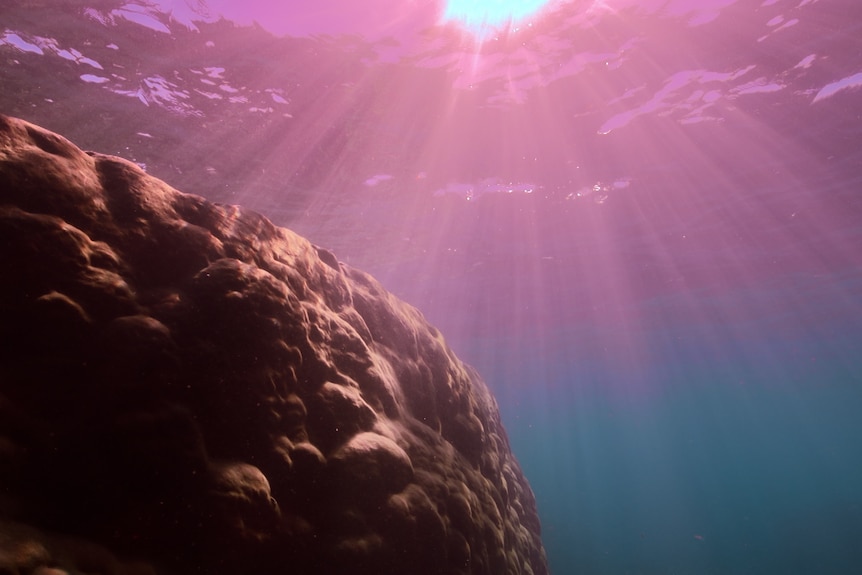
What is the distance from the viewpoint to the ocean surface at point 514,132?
32.9 ft

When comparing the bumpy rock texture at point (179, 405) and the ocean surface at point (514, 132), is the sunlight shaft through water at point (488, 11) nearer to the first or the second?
the ocean surface at point (514, 132)

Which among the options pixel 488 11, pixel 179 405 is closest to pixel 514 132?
pixel 488 11

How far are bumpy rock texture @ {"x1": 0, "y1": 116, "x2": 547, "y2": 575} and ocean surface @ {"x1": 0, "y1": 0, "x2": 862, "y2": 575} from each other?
804cm

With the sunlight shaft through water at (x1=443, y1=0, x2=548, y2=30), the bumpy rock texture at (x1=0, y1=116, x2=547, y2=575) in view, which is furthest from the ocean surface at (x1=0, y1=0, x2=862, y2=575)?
the bumpy rock texture at (x1=0, y1=116, x2=547, y2=575)

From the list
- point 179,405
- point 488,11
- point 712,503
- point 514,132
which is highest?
point 488,11

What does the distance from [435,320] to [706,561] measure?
35.5 m

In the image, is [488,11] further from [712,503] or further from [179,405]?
[712,503]

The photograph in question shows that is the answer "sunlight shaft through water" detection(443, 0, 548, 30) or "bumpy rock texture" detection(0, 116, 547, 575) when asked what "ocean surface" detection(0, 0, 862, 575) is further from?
"bumpy rock texture" detection(0, 116, 547, 575)

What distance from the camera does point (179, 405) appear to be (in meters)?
3.05

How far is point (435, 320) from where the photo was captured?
36.4 metres

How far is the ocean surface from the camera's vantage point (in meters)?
10.0

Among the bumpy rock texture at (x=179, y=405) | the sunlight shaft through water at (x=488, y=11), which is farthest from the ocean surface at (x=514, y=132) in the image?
the bumpy rock texture at (x=179, y=405)

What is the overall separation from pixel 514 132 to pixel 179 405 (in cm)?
1333

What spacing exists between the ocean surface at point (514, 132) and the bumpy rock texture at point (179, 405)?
8036 millimetres
